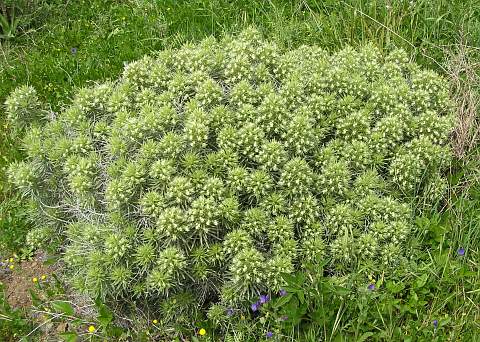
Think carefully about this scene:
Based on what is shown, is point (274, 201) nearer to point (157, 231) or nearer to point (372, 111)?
point (157, 231)

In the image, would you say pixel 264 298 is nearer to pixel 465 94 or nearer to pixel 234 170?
pixel 234 170

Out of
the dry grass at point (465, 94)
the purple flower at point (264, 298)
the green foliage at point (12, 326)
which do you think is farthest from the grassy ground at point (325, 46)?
the green foliage at point (12, 326)

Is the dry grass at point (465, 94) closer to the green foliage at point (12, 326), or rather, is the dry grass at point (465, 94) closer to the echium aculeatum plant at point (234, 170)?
the echium aculeatum plant at point (234, 170)

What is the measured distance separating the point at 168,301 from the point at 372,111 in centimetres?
171

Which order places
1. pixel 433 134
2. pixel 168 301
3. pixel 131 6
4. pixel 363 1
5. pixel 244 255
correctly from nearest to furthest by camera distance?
1. pixel 244 255
2. pixel 168 301
3. pixel 433 134
4. pixel 363 1
5. pixel 131 6

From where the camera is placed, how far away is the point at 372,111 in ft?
12.5

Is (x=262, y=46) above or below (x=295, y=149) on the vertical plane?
above

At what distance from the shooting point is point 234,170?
11.0 ft

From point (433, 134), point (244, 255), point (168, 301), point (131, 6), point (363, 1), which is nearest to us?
point (244, 255)

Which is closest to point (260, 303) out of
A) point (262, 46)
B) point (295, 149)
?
point (295, 149)

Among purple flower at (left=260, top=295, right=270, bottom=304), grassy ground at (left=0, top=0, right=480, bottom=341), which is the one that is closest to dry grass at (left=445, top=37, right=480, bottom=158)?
grassy ground at (left=0, top=0, right=480, bottom=341)

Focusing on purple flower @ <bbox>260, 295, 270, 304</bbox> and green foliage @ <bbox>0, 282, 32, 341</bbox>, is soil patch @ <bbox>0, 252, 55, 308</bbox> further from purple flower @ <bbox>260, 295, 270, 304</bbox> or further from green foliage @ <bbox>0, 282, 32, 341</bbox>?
purple flower @ <bbox>260, 295, 270, 304</bbox>

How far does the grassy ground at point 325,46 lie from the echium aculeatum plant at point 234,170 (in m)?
0.27

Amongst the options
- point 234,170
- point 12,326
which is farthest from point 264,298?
point 12,326
